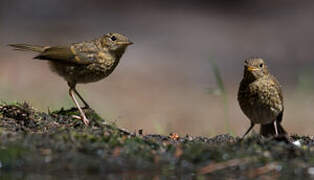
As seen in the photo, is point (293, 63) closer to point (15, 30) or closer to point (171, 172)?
point (15, 30)

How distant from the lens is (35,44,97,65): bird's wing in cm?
655

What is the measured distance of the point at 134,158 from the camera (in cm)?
453

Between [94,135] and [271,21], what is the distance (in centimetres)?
1322

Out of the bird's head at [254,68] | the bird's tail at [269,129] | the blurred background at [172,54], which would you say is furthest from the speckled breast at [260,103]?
the blurred background at [172,54]

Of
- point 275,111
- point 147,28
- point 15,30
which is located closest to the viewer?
point 275,111

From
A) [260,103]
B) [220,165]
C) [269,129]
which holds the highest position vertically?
[260,103]

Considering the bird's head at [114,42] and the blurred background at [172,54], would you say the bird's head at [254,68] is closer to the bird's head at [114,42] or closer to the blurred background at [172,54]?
the bird's head at [114,42]

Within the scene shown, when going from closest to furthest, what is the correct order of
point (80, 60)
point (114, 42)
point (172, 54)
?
point (80, 60)
point (114, 42)
point (172, 54)

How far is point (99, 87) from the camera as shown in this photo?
1301 centimetres

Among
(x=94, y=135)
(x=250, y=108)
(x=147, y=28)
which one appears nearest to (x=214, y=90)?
(x=250, y=108)

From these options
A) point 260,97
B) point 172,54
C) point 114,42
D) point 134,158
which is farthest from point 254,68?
point 172,54

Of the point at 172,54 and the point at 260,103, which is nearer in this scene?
the point at 260,103

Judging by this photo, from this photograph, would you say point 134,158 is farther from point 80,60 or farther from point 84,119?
point 80,60

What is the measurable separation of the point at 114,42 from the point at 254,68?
54.8 inches
